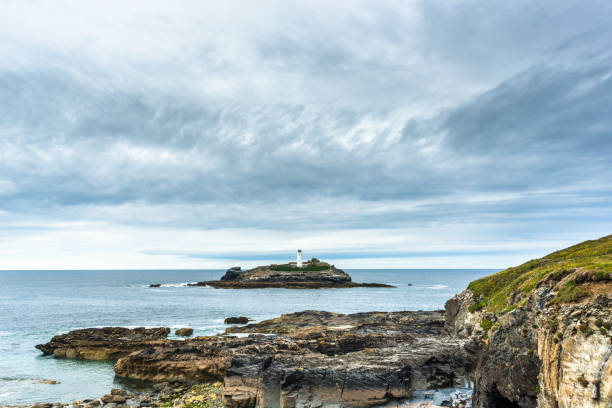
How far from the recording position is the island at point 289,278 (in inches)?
5635

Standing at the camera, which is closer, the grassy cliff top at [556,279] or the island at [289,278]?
the grassy cliff top at [556,279]

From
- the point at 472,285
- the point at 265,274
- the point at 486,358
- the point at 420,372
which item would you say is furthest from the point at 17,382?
the point at 265,274

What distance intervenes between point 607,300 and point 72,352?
4567 centimetres

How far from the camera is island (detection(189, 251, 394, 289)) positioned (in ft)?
470

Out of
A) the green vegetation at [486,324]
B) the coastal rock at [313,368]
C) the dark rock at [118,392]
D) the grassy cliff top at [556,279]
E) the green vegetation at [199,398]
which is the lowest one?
the dark rock at [118,392]

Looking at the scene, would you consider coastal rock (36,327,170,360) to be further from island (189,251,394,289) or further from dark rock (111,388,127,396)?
island (189,251,394,289)

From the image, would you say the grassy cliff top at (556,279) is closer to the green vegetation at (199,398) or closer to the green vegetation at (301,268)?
the green vegetation at (199,398)

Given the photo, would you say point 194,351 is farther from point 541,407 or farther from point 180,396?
point 541,407

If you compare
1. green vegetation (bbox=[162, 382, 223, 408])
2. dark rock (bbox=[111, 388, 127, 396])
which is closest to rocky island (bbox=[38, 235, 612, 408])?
green vegetation (bbox=[162, 382, 223, 408])

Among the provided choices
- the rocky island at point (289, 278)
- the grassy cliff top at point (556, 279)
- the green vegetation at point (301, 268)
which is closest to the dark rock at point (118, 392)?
the grassy cliff top at point (556, 279)

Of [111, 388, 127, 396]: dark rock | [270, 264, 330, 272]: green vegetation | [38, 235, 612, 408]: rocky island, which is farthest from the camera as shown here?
[270, 264, 330, 272]: green vegetation

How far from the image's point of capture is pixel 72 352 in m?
38.5

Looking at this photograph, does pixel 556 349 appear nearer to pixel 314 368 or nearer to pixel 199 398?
pixel 314 368

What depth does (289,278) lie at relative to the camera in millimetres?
155625
